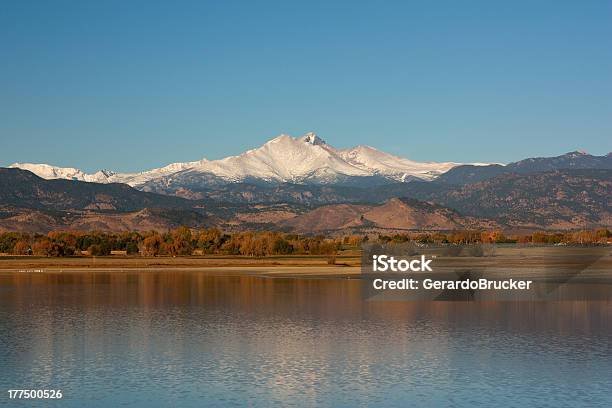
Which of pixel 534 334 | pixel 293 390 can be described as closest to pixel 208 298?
pixel 534 334

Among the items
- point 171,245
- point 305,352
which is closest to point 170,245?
point 171,245

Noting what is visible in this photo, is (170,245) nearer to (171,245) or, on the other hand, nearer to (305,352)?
(171,245)

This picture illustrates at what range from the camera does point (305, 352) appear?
40156mm

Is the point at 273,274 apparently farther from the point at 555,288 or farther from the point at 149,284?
the point at 555,288

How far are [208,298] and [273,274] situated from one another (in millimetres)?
33068

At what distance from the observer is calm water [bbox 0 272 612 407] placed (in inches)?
1233

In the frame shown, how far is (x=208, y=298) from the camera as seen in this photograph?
68938 mm

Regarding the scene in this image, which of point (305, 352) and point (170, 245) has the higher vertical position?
point (170, 245)

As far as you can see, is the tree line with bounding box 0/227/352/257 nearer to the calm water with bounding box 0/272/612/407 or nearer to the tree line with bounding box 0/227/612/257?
the tree line with bounding box 0/227/612/257

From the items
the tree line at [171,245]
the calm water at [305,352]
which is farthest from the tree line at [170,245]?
the calm water at [305,352]

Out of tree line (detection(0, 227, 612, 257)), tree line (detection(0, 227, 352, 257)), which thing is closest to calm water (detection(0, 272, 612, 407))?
tree line (detection(0, 227, 612, 257))

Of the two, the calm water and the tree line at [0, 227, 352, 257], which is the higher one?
the tree line at [0, 227, 352, 257]

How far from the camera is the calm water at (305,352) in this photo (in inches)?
1233

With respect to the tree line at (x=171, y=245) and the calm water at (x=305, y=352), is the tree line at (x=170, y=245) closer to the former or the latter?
the tree line at (x=171, y=245)
